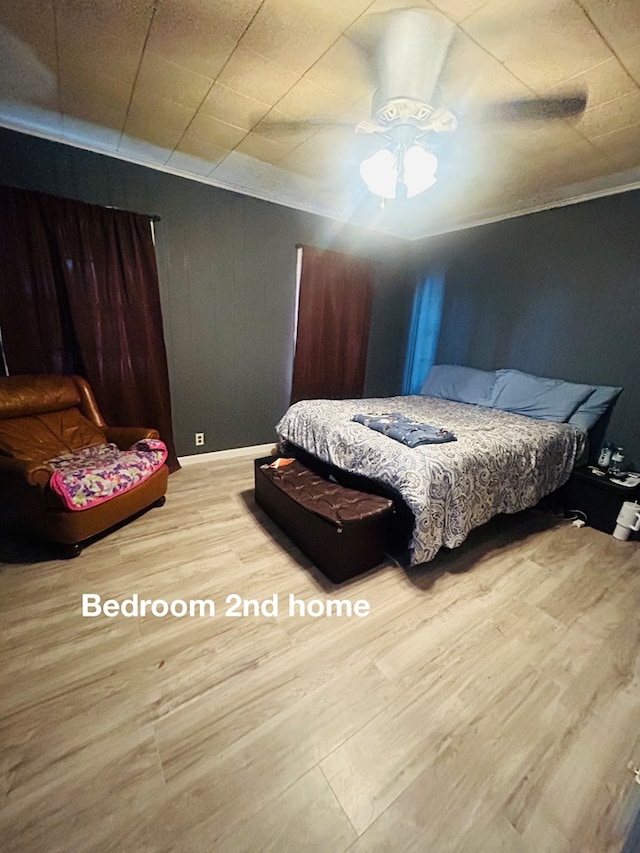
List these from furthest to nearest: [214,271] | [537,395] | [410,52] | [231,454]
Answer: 1. [231,454]
2. [214,271]
3. [537,395]
4. [410,52]

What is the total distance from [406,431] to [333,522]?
30.7 inches

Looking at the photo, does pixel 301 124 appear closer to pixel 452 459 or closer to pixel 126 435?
pixel 452 459

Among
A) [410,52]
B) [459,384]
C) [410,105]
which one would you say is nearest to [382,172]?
[410,105]

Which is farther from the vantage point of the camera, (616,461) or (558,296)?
(558,296)

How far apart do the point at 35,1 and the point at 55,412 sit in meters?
2.08

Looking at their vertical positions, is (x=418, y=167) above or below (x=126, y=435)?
above

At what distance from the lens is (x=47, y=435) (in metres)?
2.38

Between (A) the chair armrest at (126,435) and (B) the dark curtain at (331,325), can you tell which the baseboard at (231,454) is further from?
(A) the chair armrest at (126,435)

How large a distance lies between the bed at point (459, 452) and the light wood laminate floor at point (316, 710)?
378mm

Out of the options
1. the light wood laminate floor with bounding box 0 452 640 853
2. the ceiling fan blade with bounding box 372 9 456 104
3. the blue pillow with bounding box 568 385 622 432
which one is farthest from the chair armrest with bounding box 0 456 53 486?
the blue pillow with bounding box 568 385 622 432

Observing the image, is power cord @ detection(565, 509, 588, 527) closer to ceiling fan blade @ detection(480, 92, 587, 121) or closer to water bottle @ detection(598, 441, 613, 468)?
water bottle @ detection(598, 441, 613, 468)

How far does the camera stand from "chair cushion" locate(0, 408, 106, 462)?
2161 millimetres

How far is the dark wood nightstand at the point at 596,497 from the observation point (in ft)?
7.72

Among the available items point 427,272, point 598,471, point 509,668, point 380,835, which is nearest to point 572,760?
point 509,668
